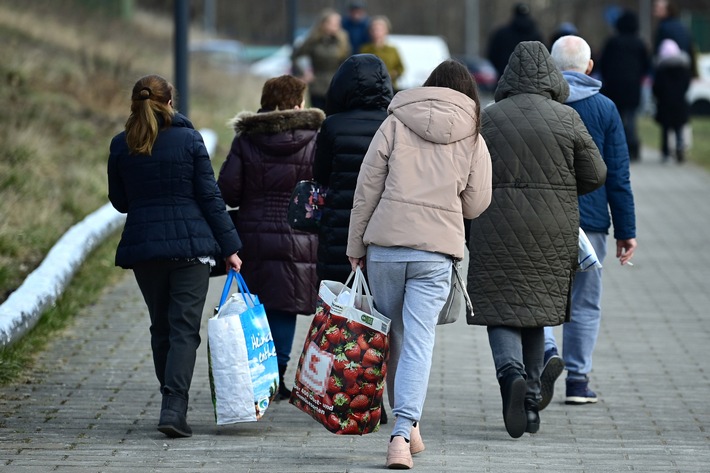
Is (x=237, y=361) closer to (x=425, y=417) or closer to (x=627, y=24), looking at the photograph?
(x=425, y=417)

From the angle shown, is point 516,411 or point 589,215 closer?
point 516,411

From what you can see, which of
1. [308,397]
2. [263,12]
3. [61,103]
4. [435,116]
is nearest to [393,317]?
[308,397]

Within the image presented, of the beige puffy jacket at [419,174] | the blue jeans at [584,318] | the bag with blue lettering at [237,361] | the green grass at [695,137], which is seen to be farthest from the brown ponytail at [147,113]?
the green grass at [695,137]

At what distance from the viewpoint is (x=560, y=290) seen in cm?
657

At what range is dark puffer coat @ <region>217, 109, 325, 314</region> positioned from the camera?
6.99 meters

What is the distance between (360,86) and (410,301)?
107cm

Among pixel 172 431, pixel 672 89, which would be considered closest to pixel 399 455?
pixel 172 431

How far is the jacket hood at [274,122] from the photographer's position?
6941mm

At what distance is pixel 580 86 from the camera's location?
7133 mm

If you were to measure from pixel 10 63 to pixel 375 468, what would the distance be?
14417 millimetres

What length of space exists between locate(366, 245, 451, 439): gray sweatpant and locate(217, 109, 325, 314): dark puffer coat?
1.14 m

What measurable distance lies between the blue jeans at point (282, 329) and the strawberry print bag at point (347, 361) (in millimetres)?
1181

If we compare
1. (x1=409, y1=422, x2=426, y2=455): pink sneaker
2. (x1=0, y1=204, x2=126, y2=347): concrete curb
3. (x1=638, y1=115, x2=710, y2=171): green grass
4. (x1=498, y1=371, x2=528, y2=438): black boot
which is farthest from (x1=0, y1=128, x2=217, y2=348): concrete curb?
(x1=638, y1=115, x2=710, y2=171): green grass

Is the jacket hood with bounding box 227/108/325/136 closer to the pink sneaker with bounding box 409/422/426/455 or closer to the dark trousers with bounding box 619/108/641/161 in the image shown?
the pink sneaker with bounding box 409/422/426/455
